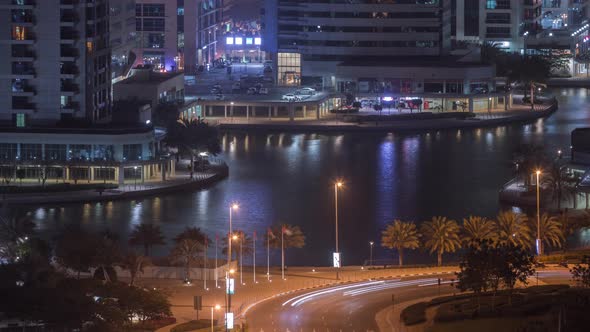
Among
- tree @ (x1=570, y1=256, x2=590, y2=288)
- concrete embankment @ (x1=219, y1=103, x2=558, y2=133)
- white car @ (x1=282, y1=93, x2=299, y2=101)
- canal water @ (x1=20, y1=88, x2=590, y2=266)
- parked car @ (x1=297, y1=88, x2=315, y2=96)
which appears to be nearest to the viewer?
tree @ (x1=570, y1=256, x2=590, y2=288)

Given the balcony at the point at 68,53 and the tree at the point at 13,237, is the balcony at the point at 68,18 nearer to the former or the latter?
the balcony at the point at 68,53

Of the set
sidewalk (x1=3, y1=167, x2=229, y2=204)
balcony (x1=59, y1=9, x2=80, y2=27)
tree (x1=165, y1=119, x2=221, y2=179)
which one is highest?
balcony (x1=59, y1=9, x2=80, y2=27)

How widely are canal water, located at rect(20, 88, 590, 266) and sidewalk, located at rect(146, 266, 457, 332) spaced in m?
2.52

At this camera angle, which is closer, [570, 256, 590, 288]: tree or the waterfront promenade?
[570, 256, 590, 288]: tree

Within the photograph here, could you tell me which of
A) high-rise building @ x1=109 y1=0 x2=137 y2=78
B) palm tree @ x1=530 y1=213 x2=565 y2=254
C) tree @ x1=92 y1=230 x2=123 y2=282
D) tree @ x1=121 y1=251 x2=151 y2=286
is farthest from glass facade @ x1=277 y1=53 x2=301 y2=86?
tree @ x1=92 y1=230 x2=123 y2=282

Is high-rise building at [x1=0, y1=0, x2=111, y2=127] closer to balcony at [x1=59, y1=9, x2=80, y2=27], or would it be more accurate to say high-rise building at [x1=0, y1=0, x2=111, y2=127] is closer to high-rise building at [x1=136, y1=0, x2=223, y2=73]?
balcony at [x1=59, y1=9, x2=80, y2=27]

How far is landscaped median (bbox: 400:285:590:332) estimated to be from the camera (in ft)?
82.3

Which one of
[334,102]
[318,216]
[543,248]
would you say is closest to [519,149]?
[318,216]

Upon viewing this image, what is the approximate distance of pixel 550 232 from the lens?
33.0 m

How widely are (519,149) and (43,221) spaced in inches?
466

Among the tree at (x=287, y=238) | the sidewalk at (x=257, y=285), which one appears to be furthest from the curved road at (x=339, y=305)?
the tree at (x=287, y=238)

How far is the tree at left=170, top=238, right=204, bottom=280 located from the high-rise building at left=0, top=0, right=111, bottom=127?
14.8 m

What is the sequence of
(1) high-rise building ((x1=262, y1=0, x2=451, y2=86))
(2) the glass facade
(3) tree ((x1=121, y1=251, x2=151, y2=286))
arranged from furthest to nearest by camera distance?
(2) the glass facade
(1) high-rise building ((x1=262, y1=0, x2=451, y2=86))
(3) tree ((x1=121, y1=251, x2=151, y2=286))

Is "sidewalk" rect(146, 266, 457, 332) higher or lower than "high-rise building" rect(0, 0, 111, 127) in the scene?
lower
